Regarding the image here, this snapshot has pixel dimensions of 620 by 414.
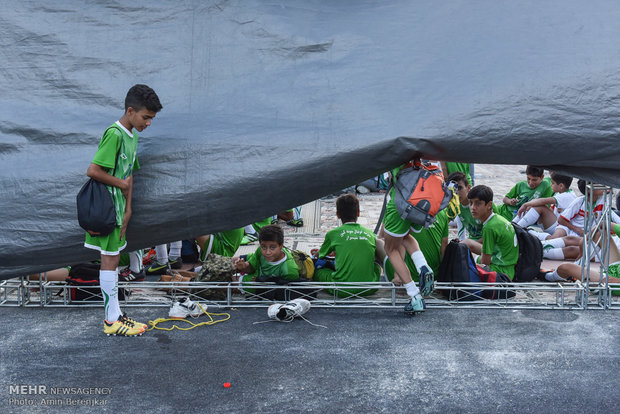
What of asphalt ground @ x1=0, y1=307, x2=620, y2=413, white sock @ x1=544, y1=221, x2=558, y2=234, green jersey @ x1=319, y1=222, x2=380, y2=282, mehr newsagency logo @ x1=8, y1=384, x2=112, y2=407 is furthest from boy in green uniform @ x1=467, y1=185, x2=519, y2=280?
mehr newsagency logo @ x1=8, y1=384, x2=112, y2=407

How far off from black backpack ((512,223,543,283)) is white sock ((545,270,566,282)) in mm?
236

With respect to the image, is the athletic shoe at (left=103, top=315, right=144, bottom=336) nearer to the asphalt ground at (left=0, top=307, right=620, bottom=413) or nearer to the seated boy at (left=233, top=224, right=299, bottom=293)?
the asphalt ground at (left=0, top=307, right=620, bottom=413)

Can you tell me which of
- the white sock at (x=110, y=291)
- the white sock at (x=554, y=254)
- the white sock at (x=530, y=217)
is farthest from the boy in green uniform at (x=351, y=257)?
the white sock at (x=530, y=217)

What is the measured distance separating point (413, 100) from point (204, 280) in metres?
2.81

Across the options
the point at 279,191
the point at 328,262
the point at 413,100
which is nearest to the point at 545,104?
the point at 413,100

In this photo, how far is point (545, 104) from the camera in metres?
4.48

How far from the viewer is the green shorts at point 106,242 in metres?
5.06

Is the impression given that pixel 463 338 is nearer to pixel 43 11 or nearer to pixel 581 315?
pixel 581 315

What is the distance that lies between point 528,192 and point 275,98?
496 centimetres

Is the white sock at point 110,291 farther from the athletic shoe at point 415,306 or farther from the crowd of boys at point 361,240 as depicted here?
the athletic shoe at point 415,306

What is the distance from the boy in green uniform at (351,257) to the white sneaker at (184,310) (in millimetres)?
1222

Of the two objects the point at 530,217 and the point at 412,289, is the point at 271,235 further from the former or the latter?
the point at 530,217

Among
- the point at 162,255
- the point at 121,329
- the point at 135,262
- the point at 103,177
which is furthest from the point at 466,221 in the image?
the point at 103,177

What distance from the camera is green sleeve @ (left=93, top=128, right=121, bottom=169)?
4812mm
